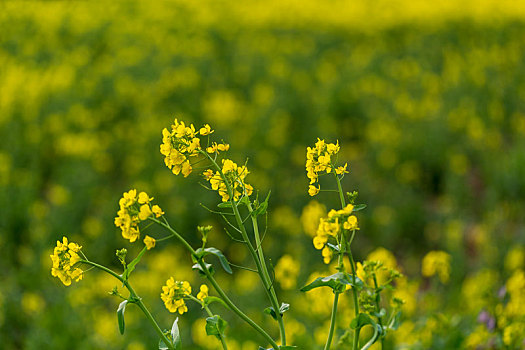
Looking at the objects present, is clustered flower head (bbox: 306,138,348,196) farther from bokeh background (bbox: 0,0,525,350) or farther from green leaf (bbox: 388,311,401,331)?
bokeh background (bbox: 0,0,525,350)

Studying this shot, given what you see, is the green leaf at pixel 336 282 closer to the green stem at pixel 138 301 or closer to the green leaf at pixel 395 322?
the green leaf at pixel 395 322

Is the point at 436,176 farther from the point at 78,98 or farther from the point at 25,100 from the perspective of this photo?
the point at 25,100

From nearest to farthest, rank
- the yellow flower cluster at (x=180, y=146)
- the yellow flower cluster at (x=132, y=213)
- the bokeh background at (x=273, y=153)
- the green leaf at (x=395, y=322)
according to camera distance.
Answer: the yellow flower cluster at (x=132, y=213) < the yellow flower cluster at (x=180, y=146) < the green leaf at (x=395, y=322) < the bokeh background at (x=273, y=153)

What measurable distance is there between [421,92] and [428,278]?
105 inches

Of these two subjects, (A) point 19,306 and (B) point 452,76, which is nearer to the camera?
(A) point 19,306

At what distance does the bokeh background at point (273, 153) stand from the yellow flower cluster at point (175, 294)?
123cm

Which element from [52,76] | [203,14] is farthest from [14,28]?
[203,14]

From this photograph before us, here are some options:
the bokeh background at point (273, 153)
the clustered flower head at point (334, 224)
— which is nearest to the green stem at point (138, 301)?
the clustered flower head at point (334, 224)

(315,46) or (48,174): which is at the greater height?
(315,46)

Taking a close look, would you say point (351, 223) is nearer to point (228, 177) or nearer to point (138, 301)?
point (228, 177)

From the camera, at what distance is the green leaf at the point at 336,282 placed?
1335 mm

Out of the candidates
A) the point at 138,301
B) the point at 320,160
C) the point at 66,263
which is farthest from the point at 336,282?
the point at 66,263

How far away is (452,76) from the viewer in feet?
22.7

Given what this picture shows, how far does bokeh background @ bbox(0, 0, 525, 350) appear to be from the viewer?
3486mm
